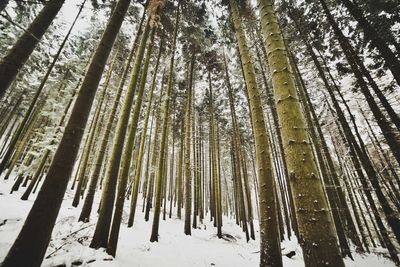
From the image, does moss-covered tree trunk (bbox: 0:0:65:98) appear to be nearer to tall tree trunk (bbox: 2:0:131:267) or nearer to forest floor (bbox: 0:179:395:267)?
tall tree trunk (bbox: 2:0:131:267)

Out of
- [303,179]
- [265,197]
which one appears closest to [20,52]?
[303,179]

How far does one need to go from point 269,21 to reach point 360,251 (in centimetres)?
1151

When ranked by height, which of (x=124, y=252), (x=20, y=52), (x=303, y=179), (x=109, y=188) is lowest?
(x=124, y=252)

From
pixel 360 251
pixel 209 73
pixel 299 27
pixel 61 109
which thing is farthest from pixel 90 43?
pixel 360 251

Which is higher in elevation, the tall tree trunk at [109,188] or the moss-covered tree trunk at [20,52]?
the moss-covered tree trunk at [20,52]

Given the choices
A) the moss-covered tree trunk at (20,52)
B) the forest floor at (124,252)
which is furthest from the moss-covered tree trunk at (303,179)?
the forest floor at (124,252)

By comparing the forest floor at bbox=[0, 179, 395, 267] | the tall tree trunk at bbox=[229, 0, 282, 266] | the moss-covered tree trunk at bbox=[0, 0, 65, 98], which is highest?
the moss-covered tree trunk at bbox=[0, 0, 65, 98]

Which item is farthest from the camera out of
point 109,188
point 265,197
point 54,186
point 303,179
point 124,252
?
point 124,252

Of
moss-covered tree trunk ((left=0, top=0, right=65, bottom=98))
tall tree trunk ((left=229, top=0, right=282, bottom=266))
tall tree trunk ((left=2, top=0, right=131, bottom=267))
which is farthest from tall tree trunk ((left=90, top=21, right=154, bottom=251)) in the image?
tall tree trunk ((left=229, top=0, right=282, bottom=266))

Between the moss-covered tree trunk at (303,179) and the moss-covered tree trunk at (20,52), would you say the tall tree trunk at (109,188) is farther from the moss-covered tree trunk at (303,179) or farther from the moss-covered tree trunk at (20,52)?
the moss-covered tree trunk at (303,179)

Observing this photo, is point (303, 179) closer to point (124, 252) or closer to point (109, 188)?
point (109, 188)

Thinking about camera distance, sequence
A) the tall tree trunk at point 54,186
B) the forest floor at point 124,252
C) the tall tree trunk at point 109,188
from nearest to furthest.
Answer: the tall tree trunk at point 54,186, the forest floor at point 124,252, the tall tree trunk at point 109,188

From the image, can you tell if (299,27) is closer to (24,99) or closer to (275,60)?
(275,60)

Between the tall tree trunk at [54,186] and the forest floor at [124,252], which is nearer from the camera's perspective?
the tall tree trunk at [54,186]
